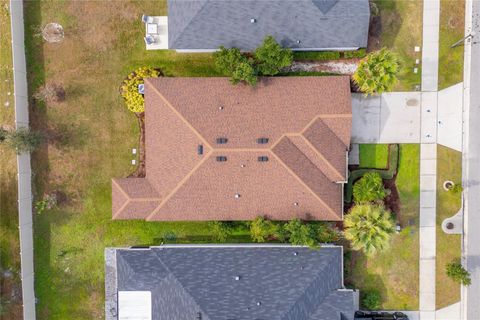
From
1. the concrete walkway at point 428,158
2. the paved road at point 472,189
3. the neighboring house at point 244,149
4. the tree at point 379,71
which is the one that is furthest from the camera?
the concrete walkway at point 428,158

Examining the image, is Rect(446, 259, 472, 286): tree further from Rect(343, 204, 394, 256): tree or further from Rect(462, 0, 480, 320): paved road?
Rect(343, 204, 394, 256): tree

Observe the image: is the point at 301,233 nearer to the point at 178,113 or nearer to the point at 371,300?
the point at 371,300

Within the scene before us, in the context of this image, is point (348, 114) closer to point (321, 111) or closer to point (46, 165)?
point (321, 111)

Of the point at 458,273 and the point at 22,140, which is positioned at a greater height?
the point at 22,140

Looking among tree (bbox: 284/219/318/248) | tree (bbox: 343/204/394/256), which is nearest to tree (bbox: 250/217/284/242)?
tree (bbox: 284/219/318/248)

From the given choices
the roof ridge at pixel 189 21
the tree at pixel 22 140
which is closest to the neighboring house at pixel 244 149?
the roof ridge at pixel 189 21

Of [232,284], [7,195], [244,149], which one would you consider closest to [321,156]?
[244,149]

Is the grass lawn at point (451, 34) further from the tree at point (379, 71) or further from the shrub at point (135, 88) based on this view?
the shrub at point (135, 88)
